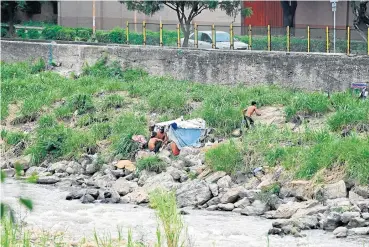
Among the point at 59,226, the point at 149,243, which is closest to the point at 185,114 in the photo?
the point at 59,226

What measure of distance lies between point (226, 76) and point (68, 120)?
4.29 m

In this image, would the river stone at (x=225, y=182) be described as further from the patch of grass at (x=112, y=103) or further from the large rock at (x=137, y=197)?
the patch of grass at (x=112, y=103)

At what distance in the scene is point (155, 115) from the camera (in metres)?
23.7

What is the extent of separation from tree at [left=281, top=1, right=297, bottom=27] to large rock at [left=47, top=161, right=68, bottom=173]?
62.0ft

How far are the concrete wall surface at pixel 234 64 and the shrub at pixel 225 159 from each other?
453cm

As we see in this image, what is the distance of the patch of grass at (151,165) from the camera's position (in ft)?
64.7

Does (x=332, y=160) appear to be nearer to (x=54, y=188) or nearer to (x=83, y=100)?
(x=54, y=188)

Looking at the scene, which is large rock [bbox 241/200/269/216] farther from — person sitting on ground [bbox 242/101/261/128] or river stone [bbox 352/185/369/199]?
person sitting on ground [bbox 242/101/261/128]

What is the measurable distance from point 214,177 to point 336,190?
2.91 m

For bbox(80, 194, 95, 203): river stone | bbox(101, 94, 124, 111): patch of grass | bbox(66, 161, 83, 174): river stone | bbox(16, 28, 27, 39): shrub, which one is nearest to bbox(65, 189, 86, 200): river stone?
bbox(80, 194, 95, 203): river stone

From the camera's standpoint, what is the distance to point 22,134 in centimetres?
2352

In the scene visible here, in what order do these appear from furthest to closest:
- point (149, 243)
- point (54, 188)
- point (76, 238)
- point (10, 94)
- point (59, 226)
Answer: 1. point (10, 94)
2. point (54, 188)
3. point (59, 226)
4. point (76, 238)
5. point (149, 243)

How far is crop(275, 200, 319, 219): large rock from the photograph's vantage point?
1603cm

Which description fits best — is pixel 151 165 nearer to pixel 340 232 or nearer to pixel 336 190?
pixel 336 190
